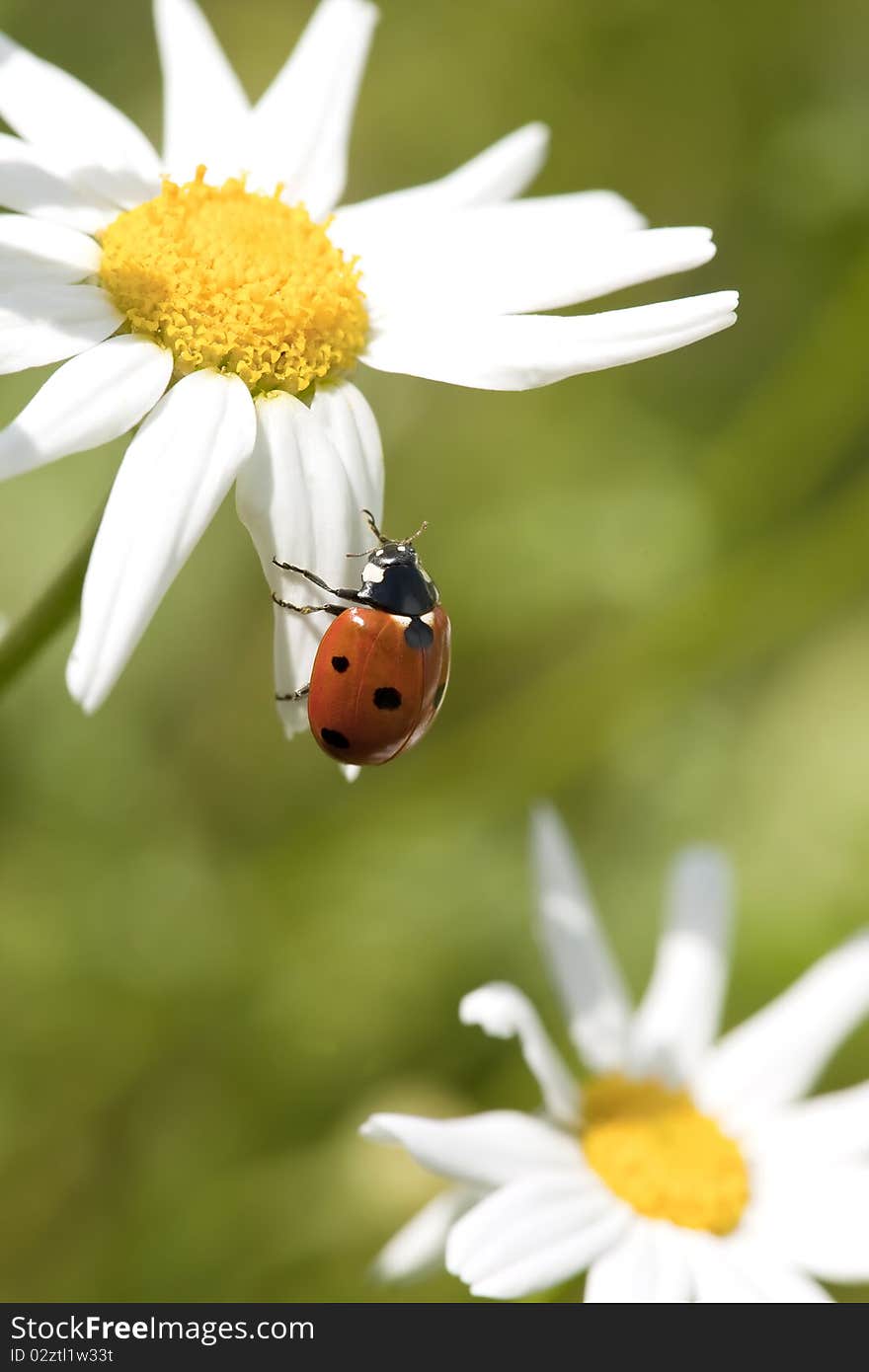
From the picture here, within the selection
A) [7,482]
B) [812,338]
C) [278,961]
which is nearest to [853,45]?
[812,338]

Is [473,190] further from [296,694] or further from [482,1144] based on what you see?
[482,1144]

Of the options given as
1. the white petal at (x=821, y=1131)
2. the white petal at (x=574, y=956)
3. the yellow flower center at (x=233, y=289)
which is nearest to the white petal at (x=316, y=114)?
the yellow flower center at (x=233, y=289)

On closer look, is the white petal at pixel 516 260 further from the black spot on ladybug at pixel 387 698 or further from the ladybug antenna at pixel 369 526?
the black spot on ladybug at pixel 387 698

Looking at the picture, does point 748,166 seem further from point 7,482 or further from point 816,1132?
point 816,1132

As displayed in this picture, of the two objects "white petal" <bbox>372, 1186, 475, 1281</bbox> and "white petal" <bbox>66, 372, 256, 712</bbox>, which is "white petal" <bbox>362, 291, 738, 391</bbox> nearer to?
"white petal" <bbox>66, 372, 256, 712</bbox>

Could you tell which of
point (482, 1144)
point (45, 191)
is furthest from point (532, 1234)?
point (45, 191)

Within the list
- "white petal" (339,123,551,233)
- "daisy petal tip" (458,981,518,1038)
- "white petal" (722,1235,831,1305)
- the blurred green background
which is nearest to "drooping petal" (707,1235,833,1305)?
"white petal" (722,1235,831,1305)
